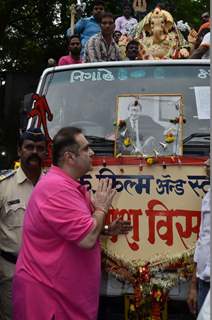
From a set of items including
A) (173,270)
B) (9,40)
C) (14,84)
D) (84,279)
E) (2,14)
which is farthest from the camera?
(9,40)

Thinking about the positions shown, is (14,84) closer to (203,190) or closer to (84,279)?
(203,190)

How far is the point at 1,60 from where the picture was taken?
23.0 metres

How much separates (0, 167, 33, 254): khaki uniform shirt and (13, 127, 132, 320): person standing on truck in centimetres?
75

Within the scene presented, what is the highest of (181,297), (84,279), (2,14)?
(2,14)

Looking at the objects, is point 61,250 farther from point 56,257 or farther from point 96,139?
point 96,139

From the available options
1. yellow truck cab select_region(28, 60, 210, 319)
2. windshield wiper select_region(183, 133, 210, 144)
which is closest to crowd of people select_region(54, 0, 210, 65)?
yellow truck cab select_region(28, 60, 210, 319)

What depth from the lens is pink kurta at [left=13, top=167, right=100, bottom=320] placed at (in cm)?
375

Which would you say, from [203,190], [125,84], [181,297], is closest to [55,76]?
[125,84]

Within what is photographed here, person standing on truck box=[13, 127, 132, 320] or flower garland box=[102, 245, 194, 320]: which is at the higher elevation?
person standing on truck box=[13, 127, 132, 320]

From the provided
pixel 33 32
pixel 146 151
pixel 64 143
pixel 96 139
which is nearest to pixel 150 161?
pixel 146 151

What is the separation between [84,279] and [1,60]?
1986 centimetres

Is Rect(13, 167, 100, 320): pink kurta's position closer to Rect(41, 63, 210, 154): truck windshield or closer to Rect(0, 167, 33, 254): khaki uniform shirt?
Rect(0, 167, 33, 254): khaki uniform shirt

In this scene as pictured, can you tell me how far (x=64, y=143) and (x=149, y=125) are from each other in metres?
1.33

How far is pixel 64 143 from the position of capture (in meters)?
3.96
